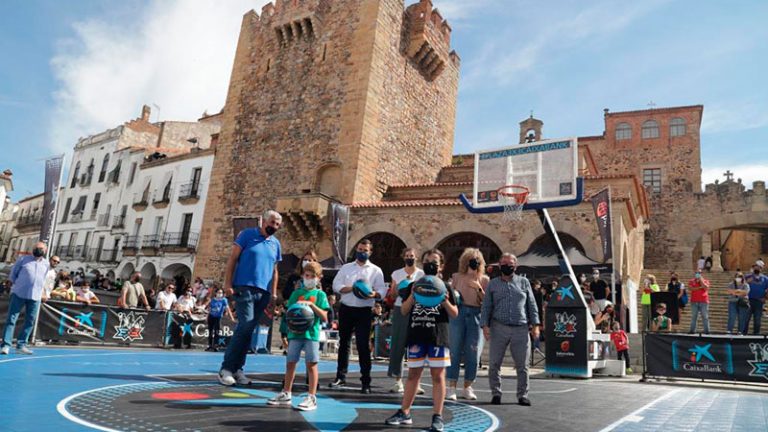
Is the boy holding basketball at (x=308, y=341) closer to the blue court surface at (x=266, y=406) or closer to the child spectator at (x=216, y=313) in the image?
the blue court surface at (x=266, y=406)

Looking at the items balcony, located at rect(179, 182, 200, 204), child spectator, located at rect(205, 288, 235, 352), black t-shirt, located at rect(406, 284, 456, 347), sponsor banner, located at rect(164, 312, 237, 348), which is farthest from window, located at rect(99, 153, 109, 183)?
black t-shirt, located at rect(406, 284, 456, 347)

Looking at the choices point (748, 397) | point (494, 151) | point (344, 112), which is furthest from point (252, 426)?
point (344, 112)

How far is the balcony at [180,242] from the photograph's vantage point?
26.3m

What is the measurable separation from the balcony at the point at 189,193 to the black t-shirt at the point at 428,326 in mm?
25222

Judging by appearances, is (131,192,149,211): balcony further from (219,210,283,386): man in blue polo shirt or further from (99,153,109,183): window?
(219,210,283,386): man in blue polo shirt

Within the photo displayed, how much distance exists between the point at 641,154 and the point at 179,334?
29583 mm

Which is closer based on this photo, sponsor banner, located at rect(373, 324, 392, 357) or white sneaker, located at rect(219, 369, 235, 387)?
white sneaker, located at rect(219, 369, 235, 387)

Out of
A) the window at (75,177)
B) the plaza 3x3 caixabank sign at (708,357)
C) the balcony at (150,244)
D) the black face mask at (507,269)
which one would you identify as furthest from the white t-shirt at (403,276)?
the window at (75,177)

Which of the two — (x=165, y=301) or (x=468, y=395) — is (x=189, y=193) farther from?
(x=468, y=395)

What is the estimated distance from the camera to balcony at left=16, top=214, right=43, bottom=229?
43.0 metres

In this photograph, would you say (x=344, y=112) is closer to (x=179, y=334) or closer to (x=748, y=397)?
(x=179, y=334)

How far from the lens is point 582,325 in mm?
8844

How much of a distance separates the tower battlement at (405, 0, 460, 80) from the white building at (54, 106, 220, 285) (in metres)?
12.2

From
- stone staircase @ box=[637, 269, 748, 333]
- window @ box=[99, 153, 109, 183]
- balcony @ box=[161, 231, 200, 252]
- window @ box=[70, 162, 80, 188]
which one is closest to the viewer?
stone staircase @ box=[637, 269, 748, 333]
